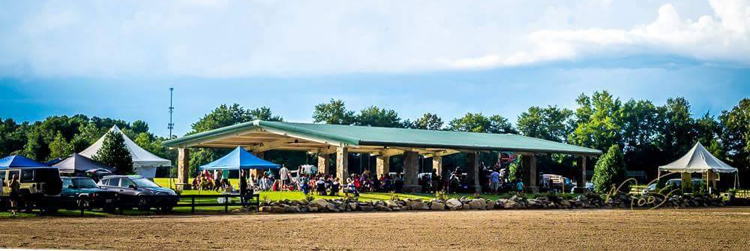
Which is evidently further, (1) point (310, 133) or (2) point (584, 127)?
(2) point (584, 127)

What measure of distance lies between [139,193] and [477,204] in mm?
11877

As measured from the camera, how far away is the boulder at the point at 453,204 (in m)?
30.7

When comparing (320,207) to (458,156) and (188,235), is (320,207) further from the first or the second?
(458,156)

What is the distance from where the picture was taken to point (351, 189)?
3250 cm

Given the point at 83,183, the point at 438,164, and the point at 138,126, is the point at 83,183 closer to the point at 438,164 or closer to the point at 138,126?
the point at 438,164

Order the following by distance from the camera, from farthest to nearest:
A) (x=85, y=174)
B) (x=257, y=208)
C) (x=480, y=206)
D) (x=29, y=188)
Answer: (x=85, y=174)
(x=480, y=206)
(x=257, y=208)
(x=29, y=188)

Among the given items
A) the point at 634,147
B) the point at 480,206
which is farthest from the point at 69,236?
the point at 634,147

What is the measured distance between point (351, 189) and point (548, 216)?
27.4 ft

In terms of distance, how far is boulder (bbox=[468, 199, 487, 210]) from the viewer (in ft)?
102

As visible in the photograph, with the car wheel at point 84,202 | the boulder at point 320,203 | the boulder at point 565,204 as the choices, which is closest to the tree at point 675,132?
the boulder at point 565,204

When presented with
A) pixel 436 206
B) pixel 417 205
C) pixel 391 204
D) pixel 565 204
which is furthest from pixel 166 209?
pixel 565 204

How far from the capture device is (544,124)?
8088cm

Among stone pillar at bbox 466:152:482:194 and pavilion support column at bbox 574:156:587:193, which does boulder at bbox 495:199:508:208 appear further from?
pavilion support column at bbox 574:156:587:193

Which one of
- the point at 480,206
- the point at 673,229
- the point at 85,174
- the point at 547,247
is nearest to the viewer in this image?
the point at 547,247
